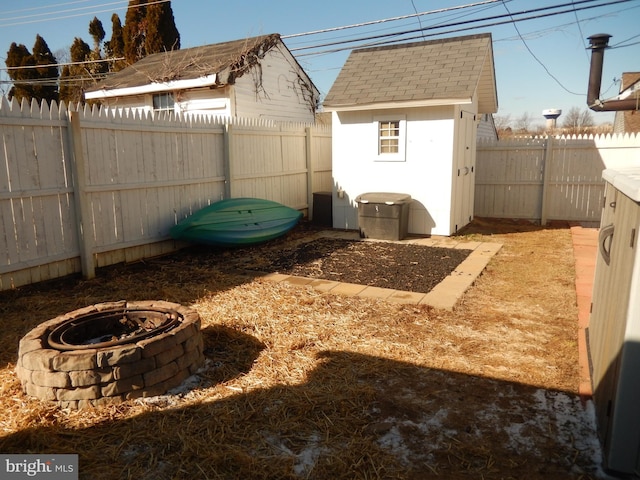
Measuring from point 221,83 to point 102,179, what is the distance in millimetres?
6868

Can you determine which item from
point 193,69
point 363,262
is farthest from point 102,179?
point 193,69

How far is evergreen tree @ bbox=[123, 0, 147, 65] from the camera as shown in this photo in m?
23.4

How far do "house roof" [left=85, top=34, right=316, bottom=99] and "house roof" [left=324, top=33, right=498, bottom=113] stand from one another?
3907 millimetres

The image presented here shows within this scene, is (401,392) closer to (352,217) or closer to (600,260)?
(600,260)

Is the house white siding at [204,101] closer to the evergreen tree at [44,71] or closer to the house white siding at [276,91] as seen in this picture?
the house white siding at [276,91]

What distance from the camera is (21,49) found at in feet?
95.8

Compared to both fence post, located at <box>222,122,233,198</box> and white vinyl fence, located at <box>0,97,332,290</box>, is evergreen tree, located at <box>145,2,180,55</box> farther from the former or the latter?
fence post, located at <box>222,122,233,198</box>

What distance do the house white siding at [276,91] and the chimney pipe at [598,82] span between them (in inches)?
395

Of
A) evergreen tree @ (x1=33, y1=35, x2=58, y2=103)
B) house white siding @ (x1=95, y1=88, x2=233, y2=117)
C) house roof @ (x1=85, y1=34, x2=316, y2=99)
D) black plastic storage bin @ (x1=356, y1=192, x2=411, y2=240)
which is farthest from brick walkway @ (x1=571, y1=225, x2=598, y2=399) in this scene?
evergreen tree @ (x1=33, y1=35, x2=58, y2=103)

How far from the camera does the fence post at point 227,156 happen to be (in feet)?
28.6

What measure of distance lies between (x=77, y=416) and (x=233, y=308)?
7.22 ft

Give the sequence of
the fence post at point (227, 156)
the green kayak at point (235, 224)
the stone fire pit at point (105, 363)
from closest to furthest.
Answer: the stone fire pit at point (105, 363), the green kayak at point (235, 224), the fence post at point (227, 156)

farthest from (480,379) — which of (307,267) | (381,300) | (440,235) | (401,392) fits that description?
(440,235)

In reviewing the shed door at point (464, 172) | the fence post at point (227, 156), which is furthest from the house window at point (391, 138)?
the fence post at point (227, 156)
